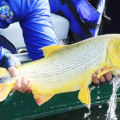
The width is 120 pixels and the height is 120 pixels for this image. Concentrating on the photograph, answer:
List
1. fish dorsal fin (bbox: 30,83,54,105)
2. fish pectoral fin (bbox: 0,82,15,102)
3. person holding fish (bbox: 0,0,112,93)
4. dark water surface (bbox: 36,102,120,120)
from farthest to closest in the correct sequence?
dark water surface (bbox: 36,102,120,120) → person holding fish (bbox: 0,0,112,93) → fish dorsal fin (bbox: 30,83,54,105) → fish pectoral fin (bbox: 0,82,15,102)

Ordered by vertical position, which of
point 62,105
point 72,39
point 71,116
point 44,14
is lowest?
point 71,116

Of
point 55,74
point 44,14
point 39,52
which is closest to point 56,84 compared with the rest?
point 55,74

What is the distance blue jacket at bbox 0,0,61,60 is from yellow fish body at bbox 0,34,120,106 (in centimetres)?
65

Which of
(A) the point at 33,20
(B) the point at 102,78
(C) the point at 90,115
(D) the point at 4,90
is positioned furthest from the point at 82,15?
(D) the point at 4,90

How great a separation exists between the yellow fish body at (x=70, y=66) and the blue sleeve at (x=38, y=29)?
648mm

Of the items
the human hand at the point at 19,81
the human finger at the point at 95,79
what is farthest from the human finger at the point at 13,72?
the human finger at the point at 95,79

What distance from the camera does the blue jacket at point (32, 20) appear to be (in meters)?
2.73

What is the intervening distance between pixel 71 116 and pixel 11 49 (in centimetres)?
100

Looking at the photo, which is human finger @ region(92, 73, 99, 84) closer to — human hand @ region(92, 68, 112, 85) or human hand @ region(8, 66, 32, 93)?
human hand @ region(92, 68, 112, 85)

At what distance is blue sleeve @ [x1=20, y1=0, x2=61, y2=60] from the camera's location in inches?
107

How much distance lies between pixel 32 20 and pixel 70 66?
2.93 ft

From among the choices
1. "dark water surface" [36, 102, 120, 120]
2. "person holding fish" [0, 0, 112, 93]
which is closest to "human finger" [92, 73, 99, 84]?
"person holding fish" [0, 0, 112, 93]

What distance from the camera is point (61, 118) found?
3441 millimetres

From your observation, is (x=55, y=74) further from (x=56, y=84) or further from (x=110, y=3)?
(x=110, y=3)
